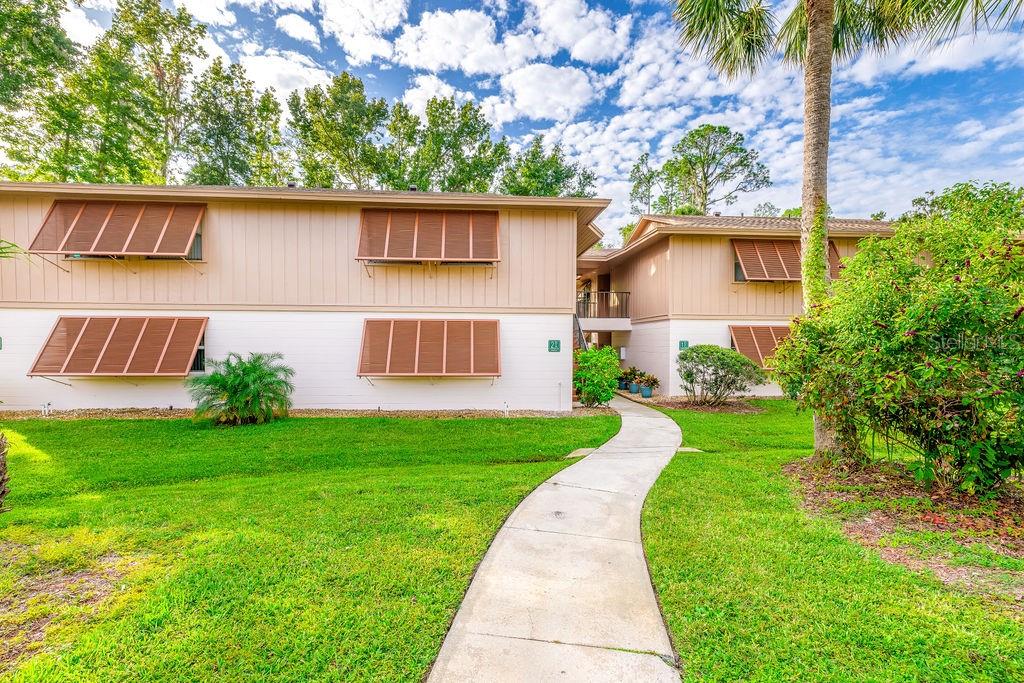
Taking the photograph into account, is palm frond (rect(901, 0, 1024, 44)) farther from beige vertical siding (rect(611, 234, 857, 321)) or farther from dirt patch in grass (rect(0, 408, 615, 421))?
dirt patch in grass (rect(0, 408, 615, 421))

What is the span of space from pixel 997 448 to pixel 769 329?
8821 millimetres

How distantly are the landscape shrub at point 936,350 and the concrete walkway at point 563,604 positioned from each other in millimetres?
2767

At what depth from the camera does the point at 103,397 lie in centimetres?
922

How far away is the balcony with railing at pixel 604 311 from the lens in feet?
50.4

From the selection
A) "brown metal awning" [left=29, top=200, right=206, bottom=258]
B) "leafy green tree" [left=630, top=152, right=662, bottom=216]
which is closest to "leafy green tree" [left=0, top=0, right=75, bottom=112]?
"brown metal awning" [left=29, top=200, right=206, bottom=258]

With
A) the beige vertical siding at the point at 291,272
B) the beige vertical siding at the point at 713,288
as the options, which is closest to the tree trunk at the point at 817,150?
the beige vertical siding at the point at 291,272

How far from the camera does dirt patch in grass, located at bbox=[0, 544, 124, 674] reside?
2.21 metres

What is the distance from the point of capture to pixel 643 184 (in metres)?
29.5

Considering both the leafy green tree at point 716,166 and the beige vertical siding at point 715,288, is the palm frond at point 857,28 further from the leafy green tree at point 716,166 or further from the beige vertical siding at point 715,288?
the leafy green tree at point 716,166

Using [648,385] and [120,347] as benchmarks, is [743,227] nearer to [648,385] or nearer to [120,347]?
[648,385]

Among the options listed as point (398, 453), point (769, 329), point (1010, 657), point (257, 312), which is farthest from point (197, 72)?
point (1010, 657)

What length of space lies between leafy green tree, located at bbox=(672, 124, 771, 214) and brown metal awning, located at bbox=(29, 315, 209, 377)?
2880 centimetres

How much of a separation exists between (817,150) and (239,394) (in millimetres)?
10816

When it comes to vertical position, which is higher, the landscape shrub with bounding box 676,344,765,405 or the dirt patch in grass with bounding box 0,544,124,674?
the landscape shrub with bounding box 676,344,765,405
